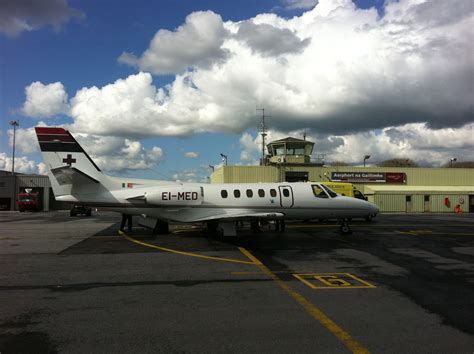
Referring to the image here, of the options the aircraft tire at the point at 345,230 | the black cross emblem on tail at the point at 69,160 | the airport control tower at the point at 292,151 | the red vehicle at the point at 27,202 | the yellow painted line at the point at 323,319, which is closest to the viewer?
the yellow painted line at the point at 323,319

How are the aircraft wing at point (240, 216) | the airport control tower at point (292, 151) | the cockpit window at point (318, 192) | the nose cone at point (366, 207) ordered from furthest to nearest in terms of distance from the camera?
1. the airport control tower at point (292, 151)
2. the nose cone at point (366, 207)
3. the cockpit window at point (318, 192)
4. the aircraft wing at point (240, 216)

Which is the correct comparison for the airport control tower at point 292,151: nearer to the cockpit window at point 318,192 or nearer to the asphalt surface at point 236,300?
the cockpit window at point 318,192

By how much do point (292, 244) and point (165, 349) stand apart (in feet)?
38.7

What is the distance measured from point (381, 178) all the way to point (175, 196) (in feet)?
144

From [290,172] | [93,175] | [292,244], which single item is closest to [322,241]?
[292,244]

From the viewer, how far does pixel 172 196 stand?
1856 centimetres

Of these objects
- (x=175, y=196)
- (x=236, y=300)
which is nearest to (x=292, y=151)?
(x=175, y=196)

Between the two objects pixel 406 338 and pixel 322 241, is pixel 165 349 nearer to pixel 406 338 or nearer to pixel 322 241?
pixel 406 338

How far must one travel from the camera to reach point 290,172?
51.7 metres

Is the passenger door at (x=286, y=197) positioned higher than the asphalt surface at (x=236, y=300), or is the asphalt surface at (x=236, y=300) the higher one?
the passenger door at (x=286, y=197)

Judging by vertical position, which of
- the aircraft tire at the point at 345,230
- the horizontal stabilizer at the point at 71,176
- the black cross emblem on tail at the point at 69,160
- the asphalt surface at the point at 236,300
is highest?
the black cross emblem on tail at the point at 69,160

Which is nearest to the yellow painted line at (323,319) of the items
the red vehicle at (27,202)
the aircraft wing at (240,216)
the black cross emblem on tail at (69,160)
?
the aircraft wing at (240,216)

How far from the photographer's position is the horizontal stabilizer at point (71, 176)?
680 inches

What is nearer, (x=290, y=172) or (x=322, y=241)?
(x=322, y=241)
